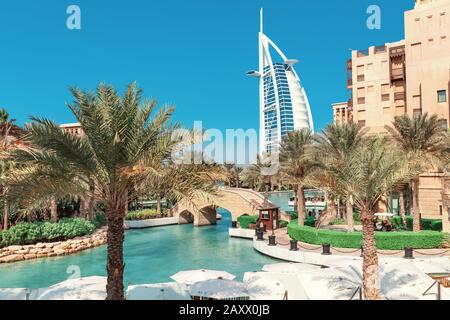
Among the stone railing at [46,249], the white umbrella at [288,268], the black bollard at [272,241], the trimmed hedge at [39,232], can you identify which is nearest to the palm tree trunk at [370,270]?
the white umbrella at [288,268]

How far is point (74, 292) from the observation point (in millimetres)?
13336

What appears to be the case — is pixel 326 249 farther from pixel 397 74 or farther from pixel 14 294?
pixel 397 74

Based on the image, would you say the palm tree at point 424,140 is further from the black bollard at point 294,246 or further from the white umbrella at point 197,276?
the white umbrella at point 197,276

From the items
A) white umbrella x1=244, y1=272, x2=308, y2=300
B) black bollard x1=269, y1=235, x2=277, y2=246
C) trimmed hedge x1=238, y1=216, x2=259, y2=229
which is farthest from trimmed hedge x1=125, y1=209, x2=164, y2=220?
white umbrella x1=244, y1=272, x2=308, y2=300

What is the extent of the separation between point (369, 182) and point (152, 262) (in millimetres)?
18939

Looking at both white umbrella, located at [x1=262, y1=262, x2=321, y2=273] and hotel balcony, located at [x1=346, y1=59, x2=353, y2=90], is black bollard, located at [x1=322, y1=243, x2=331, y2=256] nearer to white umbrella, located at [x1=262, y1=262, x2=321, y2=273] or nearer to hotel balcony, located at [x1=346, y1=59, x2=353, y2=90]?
white umbrella, located at [x1=262, y1=262, x2=321, y2=273]

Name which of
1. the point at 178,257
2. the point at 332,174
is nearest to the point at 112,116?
the point at 332,174

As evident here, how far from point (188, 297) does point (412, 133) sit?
73.1 feet

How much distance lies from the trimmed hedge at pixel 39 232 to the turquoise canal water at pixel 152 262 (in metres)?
2.62

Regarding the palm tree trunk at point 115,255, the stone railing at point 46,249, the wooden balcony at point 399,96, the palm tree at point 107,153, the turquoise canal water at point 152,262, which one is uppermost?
the wooden balcony at point 399,96

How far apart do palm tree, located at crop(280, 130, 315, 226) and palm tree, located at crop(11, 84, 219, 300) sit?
61.9ft

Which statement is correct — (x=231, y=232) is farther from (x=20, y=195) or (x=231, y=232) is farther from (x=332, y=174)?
(x=20, y=195)

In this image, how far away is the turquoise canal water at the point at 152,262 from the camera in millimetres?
23000

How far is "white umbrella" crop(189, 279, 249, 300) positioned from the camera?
43.4ft
